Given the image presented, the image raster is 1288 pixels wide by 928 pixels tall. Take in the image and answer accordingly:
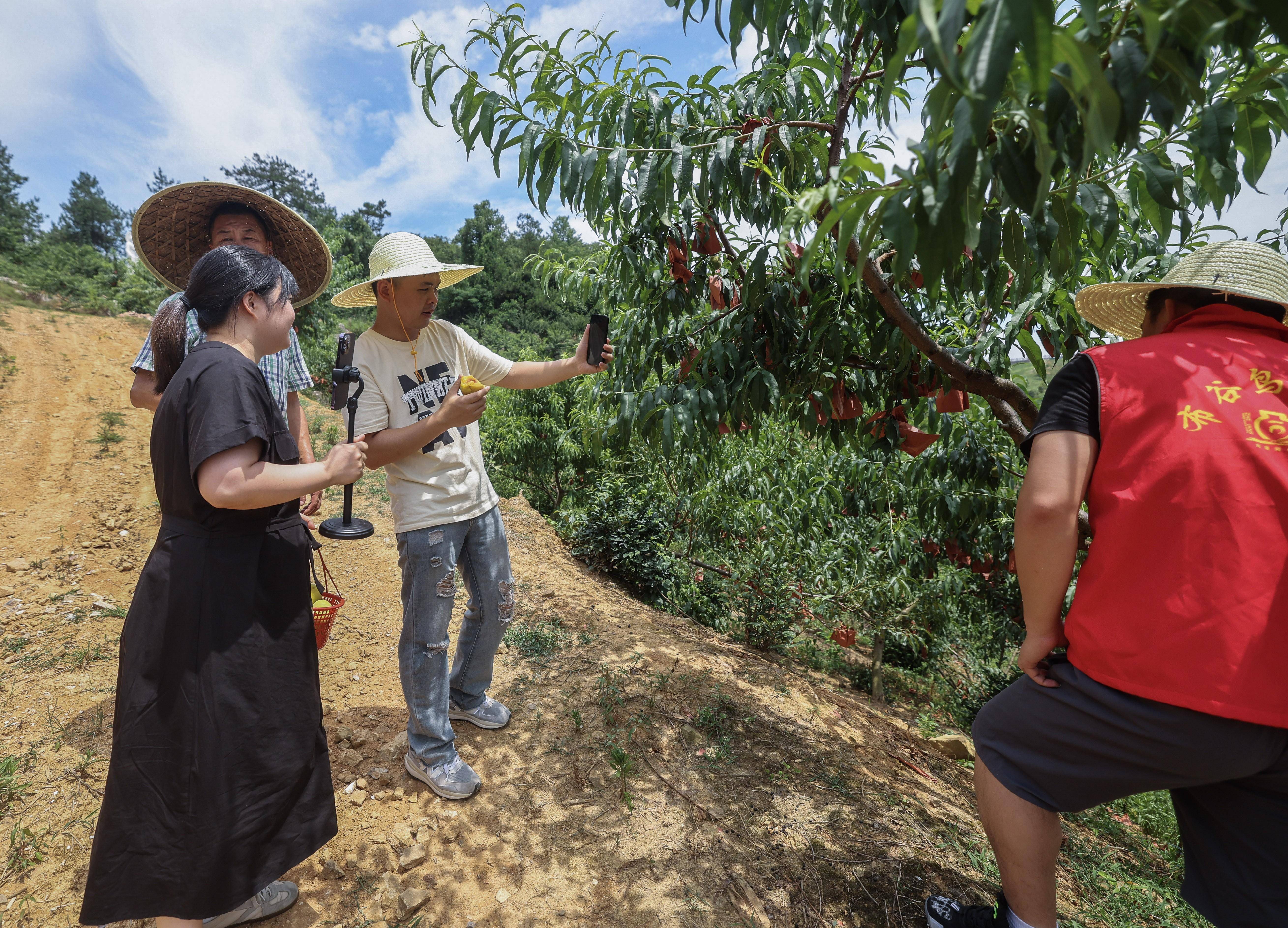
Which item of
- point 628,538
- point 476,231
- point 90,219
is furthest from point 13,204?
point 628,538

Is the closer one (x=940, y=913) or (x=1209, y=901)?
(x=1209, y=901)

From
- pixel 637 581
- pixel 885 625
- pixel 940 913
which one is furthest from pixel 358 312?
pixel 940 913

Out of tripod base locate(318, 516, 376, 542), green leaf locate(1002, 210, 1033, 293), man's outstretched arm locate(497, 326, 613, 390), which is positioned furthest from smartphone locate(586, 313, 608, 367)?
green leaf locate(1002, 210, 1033, 293)

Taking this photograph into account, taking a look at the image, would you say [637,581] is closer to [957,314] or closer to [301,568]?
[957,314]

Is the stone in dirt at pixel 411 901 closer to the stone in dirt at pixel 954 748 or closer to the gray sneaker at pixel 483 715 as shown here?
the gray sneaker at pixel 483 715

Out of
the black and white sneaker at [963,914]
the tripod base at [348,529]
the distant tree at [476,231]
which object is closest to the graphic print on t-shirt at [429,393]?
the tripod base at [348,529]

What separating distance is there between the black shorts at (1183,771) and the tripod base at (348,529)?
5.06 feet

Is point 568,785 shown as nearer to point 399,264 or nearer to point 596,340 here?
point 596,340

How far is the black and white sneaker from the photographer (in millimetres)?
1402

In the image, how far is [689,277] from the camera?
2.21m

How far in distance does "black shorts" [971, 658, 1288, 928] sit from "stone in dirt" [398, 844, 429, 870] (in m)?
1.51

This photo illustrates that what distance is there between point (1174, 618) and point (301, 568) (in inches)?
70.3

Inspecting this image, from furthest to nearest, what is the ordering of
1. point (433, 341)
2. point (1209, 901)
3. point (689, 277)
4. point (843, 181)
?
point (689, 277) → point (433, 341) → point (1209, 901) → point (843, 181)

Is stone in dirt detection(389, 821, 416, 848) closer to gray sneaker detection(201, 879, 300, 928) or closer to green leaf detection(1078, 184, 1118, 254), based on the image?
gray sneaker detection(201, 879, 300, 928)
